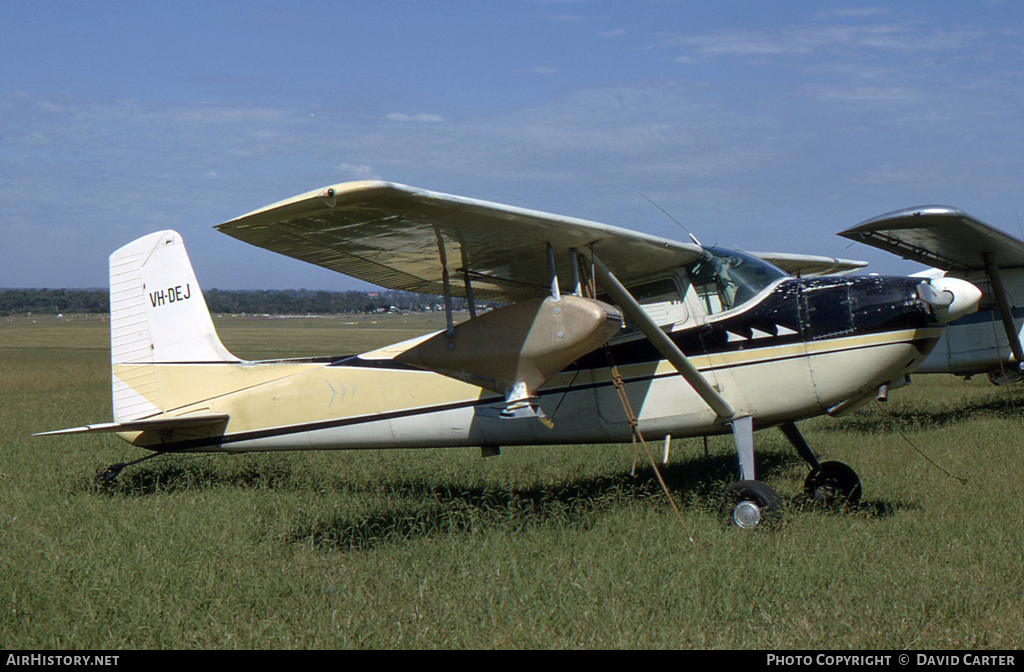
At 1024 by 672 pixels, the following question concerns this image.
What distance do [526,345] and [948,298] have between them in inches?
129

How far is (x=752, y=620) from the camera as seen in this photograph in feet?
14.6

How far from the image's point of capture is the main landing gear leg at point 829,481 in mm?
7188

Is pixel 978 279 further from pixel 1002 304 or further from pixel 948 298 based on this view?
pixel 948 298

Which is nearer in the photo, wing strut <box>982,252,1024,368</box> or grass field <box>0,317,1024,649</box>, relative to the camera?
grass field <box>0,317,1024,649</box>

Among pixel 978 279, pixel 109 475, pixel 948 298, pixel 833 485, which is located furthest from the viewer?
pixel 978 279

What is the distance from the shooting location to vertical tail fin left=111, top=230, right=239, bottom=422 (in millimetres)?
8492

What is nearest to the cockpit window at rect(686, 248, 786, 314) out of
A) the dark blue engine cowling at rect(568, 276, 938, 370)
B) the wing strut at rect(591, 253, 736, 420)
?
the dark blue engine cowling at rect(568, 276, 938, 370)

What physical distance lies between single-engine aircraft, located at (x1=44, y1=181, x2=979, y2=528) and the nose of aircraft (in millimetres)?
14

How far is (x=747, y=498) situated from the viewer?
630 cm

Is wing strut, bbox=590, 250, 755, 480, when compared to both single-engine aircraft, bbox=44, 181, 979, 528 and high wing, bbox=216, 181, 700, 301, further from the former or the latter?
high wing, bbox=216, 181, 700, 301

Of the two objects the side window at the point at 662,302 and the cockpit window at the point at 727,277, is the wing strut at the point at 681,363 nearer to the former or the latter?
the side window at the point at 662,302

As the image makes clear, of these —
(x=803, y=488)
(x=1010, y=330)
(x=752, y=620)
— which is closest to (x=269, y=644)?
(x=752, y=620)

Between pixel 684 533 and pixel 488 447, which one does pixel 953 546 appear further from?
pixel 488 447

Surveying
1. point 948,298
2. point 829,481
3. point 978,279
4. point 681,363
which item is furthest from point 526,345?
point 978,279
